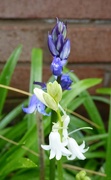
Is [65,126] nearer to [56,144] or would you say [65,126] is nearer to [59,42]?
[56,144]

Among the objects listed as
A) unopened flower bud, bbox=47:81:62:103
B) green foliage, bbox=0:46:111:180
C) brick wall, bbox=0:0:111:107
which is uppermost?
brick wall, bbox=0:0:111:107

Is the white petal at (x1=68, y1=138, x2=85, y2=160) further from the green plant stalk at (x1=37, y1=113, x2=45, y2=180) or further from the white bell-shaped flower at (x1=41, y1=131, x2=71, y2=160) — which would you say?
the green plant stalk at (x1=37, y1=113, x2=45, y2=180)

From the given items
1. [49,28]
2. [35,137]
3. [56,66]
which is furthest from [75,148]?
[49,28]

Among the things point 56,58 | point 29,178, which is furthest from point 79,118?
point 56,58

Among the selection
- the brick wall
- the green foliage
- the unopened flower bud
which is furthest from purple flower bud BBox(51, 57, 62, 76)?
the brick wall

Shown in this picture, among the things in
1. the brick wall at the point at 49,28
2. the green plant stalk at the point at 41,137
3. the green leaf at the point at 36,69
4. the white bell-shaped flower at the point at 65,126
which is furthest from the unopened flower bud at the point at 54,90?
the brick wall at the point at 49,28

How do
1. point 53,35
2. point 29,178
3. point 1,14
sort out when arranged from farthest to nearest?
point 1,14, point 29,178, point 53,35

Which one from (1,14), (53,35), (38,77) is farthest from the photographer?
(1,14)

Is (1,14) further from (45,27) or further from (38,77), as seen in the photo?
(38,77)
